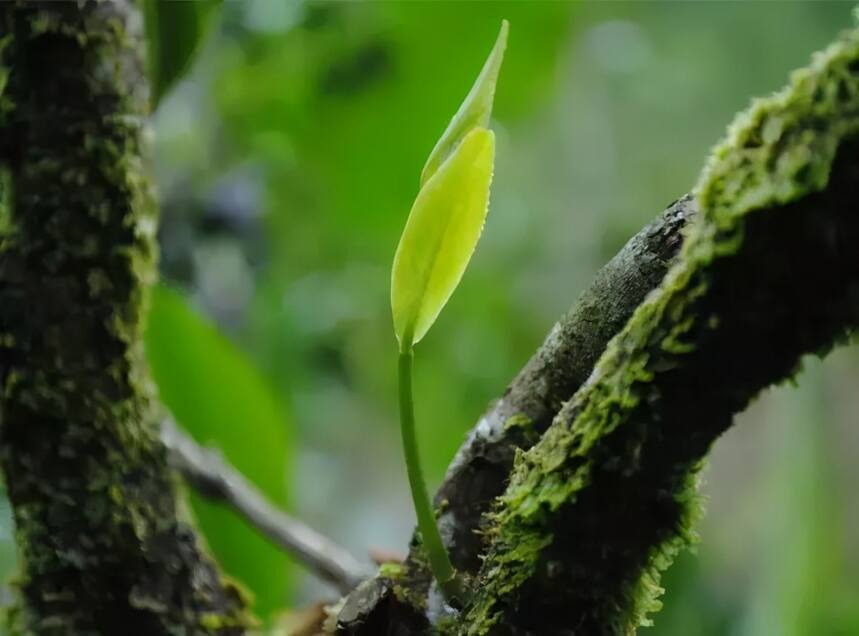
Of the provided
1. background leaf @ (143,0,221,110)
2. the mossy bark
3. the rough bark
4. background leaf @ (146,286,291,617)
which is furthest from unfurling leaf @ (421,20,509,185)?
background leaf @ (146,286,291,617)

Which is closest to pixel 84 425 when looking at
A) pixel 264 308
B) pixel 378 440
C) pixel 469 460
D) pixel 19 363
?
pixel 19 363

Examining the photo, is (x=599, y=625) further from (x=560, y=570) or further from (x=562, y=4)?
(x=562, y=4)

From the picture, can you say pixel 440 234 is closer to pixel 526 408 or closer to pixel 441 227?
pixel 441 227

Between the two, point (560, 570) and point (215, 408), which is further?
point (215, 408)

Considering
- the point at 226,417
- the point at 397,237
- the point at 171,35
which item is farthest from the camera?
the point at 397,237

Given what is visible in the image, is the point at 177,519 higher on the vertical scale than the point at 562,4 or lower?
lower

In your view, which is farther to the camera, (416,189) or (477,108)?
(416,189)

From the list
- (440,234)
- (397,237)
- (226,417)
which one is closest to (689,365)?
(440,234)
